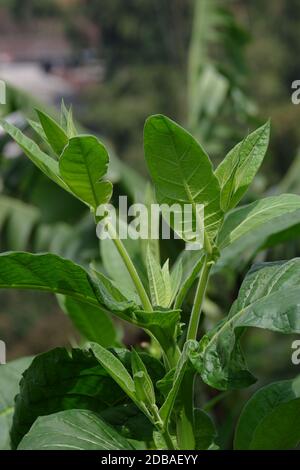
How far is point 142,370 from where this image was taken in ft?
2.04

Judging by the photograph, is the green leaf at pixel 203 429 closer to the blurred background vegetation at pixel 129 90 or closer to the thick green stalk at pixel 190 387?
the thick green stalk at pixel 190 387

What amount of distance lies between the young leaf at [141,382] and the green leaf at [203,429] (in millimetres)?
94

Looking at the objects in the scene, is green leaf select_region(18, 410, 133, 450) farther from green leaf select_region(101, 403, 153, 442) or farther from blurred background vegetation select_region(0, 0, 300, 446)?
blurred background vegetation select_region(0, 0, 300, 446)

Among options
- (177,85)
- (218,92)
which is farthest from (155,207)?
(177,85)

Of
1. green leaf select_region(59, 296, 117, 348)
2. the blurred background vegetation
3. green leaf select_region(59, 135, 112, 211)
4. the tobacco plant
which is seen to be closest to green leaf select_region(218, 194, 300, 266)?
the tobacco plant

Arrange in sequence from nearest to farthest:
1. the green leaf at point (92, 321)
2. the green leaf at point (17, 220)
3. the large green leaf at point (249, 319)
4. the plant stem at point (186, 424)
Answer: the large green leaf at point (249, 319)
the plant stem at point (186, 424)
the green leaf at point (92, 321)
the green leaf at point (17, 220)

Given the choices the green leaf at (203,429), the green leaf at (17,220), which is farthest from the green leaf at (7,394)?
the green leaf at (17,220)

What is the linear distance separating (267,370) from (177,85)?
A: 7855mm

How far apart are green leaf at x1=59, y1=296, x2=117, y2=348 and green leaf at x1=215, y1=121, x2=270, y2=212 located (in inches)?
10.5

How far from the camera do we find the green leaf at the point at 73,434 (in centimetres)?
57

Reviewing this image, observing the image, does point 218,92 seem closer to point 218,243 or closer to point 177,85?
point 218,243

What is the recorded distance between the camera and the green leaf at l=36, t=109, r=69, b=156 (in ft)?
1.94

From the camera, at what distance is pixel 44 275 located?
63 centimetres

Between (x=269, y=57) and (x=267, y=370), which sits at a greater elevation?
(x=269, y=57)
